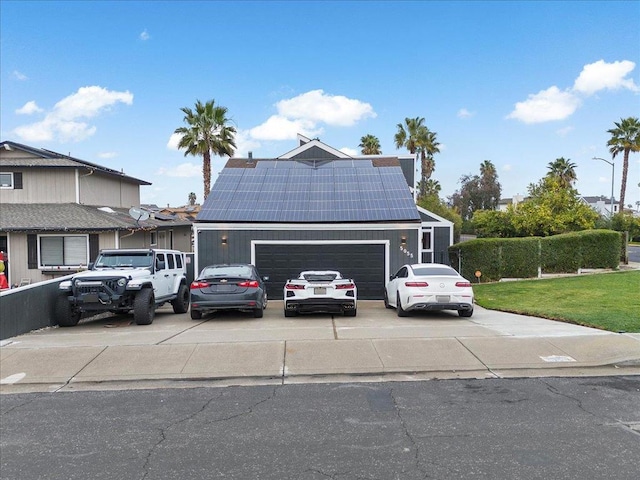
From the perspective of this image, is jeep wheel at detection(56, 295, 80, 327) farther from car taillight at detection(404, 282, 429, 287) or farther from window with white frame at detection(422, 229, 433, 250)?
window with white frame at detection(422, 229, 433, 250)

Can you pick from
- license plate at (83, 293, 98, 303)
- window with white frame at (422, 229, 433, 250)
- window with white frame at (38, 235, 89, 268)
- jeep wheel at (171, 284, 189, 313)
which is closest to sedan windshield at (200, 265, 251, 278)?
jeep wheel at (171, 284, 189, 313)

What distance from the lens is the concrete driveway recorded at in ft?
23.7

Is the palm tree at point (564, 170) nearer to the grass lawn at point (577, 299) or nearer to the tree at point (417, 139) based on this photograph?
the tree at point (417, 139)

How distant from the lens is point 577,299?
14812 millimetres

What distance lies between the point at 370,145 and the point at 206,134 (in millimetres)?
25405

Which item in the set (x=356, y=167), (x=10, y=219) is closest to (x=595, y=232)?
(x=356, y=167)

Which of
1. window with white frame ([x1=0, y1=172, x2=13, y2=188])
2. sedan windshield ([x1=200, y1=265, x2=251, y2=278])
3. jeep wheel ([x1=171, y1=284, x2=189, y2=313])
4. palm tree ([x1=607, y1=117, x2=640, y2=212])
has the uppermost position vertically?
palm tree ([x1=607, y1=117, x2=640, y2=212])

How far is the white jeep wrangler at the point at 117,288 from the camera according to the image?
11641 millimetres

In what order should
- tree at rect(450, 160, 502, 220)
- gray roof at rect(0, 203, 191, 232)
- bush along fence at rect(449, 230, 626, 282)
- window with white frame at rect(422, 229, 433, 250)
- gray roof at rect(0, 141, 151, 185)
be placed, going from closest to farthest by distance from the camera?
gray roof at rect(0, 203, 191, 232) → bush along fence at rect(449, 230, 626, 282) → gray roof at rect(0, 141, 151, 185) → window with white frame at rect(422, 229, 433, 250) → tree at rect(450, 160, 502, 220)

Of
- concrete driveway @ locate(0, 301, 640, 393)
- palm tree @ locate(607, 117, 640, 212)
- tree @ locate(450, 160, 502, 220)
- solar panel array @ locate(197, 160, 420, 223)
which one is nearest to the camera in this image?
concrete driveway @ locate(0, 301, 640, 393)

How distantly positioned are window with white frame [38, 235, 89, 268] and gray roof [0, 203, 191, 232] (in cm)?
76

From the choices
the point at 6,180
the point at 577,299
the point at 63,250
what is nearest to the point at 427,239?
the point at 577,299

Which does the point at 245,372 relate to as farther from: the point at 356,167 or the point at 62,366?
the point at 356,167

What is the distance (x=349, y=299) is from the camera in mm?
12555
